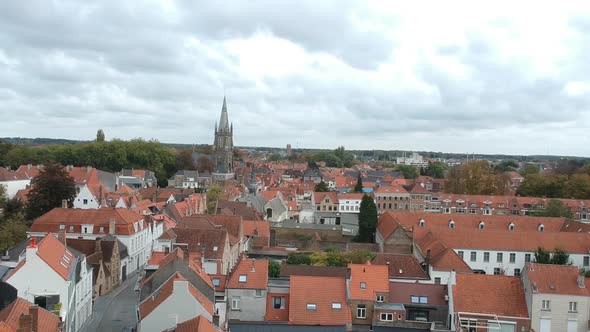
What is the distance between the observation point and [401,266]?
42.5 meters

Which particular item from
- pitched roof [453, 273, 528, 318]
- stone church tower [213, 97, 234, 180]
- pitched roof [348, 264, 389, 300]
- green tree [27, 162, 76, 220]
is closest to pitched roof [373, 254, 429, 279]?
pitched roof [348, 264, 389, 300]

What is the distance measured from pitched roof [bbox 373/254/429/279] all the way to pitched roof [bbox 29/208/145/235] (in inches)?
869

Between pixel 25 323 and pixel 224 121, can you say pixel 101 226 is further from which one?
pixel 224 121

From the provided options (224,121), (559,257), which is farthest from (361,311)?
(224,121)

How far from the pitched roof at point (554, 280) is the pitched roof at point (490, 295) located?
4.90 feet

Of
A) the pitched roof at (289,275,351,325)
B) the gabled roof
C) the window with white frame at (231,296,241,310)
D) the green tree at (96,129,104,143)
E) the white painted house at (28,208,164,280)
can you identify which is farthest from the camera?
the green tree at (96,129,104,143)

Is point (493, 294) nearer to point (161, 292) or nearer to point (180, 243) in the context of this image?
point (161, 292)

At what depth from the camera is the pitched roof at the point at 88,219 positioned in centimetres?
4922

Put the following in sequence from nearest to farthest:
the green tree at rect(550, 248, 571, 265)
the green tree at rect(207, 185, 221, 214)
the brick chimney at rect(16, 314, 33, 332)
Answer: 1. the brick chimney at rect(16, 314, 33, 332)
2. the green tree at rect(550, 248, 571, 265)
3. the green tree at rect(207, 185, 221, 214)

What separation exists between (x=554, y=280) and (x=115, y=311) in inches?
1093

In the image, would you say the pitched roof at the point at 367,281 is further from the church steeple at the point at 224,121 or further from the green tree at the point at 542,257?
the church steeple at the point at 224,121

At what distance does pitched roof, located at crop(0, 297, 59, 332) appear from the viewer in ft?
59.7

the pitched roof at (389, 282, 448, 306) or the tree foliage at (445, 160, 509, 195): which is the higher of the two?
the tree foliage at (445, 160, 509, 195)

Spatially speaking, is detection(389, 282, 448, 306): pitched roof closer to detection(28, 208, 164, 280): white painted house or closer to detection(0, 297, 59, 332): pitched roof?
detection(0, 297, 59, 332): pitched roof
